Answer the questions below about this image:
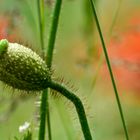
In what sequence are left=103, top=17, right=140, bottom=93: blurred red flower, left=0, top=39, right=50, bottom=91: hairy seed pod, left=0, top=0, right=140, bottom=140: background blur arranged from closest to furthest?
left=0, top=39, right=50, bottom=91: hairy seed pod, left=0, top=0, right=140, bottom=140: background blur, left=103, top=17, right=140, bottom=93: blurred red flower

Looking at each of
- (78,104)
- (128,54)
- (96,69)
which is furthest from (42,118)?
(128,54)

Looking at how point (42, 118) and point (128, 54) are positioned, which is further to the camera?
point (128, 54)

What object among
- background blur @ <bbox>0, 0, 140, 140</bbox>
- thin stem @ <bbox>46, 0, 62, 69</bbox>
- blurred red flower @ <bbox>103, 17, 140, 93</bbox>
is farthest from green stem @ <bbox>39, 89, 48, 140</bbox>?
blurred red flower @ <bbox>103, 17, 140, 93</bbox>

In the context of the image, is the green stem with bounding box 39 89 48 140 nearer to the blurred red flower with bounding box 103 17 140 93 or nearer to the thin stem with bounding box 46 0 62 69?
the thin stem with bounding box 46 0 62 69

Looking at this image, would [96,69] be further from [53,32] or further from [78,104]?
[78,104]

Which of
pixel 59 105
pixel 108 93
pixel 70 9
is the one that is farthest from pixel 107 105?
pixel 59 105

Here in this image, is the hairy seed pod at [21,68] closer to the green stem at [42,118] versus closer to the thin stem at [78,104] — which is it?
the thin stem at [78,104]

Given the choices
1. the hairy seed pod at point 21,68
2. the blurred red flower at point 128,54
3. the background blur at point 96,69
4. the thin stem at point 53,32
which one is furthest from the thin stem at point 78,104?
→ the blurred red flower at point 128,54
